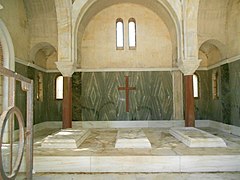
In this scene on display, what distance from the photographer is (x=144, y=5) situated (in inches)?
560

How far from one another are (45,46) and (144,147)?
8.79m

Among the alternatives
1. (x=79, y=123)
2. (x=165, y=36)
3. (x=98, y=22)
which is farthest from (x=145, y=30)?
(x=79, y=123)

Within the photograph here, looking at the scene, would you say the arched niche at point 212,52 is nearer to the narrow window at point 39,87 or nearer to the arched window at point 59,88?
the arched window at point 59,88

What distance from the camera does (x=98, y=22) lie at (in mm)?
14508

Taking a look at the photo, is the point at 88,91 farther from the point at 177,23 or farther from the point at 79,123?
the point at 177,23

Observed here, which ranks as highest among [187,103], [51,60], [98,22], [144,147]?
[98,22]

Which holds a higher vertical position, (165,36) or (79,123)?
(165,36)

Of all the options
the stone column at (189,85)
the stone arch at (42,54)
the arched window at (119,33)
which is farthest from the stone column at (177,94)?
the stone arch at (42,54)

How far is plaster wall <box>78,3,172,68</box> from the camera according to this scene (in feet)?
47.4

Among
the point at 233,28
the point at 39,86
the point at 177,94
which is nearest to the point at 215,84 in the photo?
the point at 177,94

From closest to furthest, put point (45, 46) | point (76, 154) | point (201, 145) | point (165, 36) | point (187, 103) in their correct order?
1. point (76, 154)
2. point (201, 145)
3. point (187, 103)
4. point (45, 46)
5. point (165, 36)

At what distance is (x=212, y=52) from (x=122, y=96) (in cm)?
591

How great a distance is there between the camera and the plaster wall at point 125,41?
14461 millimetres

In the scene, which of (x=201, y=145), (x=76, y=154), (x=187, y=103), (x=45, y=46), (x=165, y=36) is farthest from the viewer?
(x=165, y=36)
